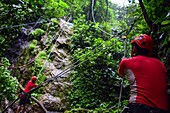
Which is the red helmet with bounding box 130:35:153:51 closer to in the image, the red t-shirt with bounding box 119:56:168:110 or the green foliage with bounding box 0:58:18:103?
the red t-shirt with bounding box 119:56:168:110

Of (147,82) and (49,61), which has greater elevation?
(147,82)

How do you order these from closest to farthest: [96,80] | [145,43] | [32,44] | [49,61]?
[145,43] < [96,80] < [49,61] < [32,44]

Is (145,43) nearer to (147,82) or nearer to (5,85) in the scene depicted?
(147,82)

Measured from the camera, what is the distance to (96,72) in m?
6.11

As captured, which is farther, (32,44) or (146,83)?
(32,44)

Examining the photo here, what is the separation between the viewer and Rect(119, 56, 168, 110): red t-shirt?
1.26 metres

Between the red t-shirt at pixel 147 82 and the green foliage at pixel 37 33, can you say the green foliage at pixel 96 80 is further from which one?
the green foliage at pixel 37 33

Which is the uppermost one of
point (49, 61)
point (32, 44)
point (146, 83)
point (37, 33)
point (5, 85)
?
point (37, 33)

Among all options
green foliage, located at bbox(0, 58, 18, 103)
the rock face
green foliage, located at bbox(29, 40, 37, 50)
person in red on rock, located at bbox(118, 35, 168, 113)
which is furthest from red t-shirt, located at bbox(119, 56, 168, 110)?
green foliage, located at bbox(29, 40, 37, 50)

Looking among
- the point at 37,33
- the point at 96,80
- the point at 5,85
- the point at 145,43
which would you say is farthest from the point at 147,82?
the point at 37,33

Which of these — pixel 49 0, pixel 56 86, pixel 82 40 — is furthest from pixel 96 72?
pixel 49 0

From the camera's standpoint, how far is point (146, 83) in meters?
1.34

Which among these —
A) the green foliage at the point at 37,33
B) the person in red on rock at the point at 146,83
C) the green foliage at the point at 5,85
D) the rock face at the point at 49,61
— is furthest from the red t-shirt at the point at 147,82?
the green foliage at the point at 37,33

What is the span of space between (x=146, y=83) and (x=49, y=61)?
272 inches
